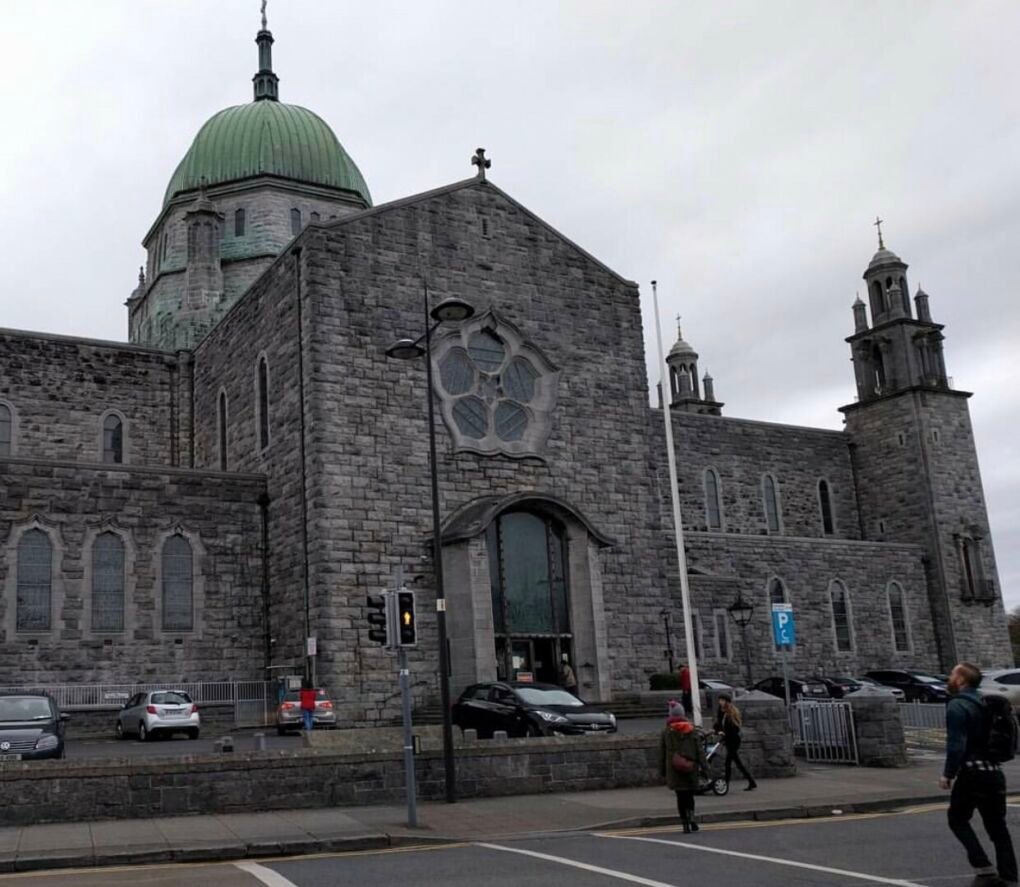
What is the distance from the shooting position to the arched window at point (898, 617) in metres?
46.7

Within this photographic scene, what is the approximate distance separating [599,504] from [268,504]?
9661 millimetres

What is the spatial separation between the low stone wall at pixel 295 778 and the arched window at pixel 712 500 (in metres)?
29.8

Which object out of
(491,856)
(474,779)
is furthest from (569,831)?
(474,779)

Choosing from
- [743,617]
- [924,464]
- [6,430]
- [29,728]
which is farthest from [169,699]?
[924,464]

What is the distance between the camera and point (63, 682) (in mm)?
29031

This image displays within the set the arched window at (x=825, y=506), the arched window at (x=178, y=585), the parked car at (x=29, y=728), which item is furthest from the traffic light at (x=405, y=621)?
the arched window at (x=825, y=506)

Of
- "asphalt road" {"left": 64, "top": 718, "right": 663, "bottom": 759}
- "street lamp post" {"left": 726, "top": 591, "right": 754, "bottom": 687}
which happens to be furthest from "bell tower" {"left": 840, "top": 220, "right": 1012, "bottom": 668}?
"asphalt road" {"left": 64, "top": 718, "right": 663, "bottom": 759}

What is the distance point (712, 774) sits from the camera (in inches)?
734

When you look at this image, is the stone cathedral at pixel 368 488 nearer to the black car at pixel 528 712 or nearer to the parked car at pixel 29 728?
the black car at pixel 528 712

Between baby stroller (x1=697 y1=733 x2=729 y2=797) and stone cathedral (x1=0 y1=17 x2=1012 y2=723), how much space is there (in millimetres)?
10423

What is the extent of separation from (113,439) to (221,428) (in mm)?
4268

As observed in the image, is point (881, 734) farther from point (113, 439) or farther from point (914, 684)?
point (113, 439)

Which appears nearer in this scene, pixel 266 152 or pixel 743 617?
pixel 743 617

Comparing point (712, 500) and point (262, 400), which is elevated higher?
point (262, 400)
